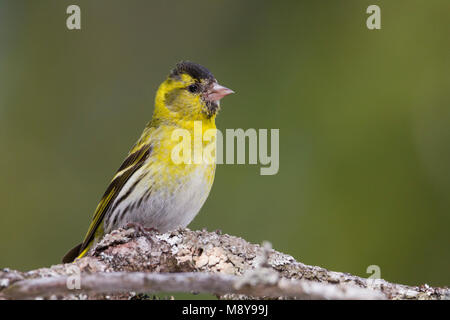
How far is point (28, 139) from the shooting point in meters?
7.29

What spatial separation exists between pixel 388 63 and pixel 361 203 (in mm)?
1723

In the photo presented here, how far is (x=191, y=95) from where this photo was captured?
5.33 meters

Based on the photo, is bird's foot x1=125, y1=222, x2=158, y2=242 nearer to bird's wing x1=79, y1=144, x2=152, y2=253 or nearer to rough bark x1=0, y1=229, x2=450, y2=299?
rough bark x1=0, y1=229, x2=450, y2=299

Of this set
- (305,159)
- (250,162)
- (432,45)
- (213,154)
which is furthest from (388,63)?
(213,154)

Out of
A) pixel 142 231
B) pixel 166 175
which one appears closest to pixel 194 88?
pixel 166 175

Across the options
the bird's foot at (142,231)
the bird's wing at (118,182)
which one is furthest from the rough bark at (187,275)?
the bird's wing at (118,182)

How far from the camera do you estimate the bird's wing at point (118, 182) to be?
4.91m

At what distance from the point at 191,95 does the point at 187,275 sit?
3149 mm

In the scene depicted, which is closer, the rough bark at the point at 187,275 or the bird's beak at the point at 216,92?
the rough bark at the point at 187,275

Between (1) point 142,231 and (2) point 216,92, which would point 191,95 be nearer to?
(2) point 216,92

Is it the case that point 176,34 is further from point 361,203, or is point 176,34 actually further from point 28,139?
point 361,203


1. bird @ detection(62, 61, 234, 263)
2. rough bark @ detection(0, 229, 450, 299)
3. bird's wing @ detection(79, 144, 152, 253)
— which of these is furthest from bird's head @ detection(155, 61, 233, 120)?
rough bark @ detection(0, 229, 450, 299)

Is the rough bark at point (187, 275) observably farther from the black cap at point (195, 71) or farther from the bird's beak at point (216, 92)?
the black cap at point (195, 71)

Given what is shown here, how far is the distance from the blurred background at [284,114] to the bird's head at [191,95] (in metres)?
1.29
